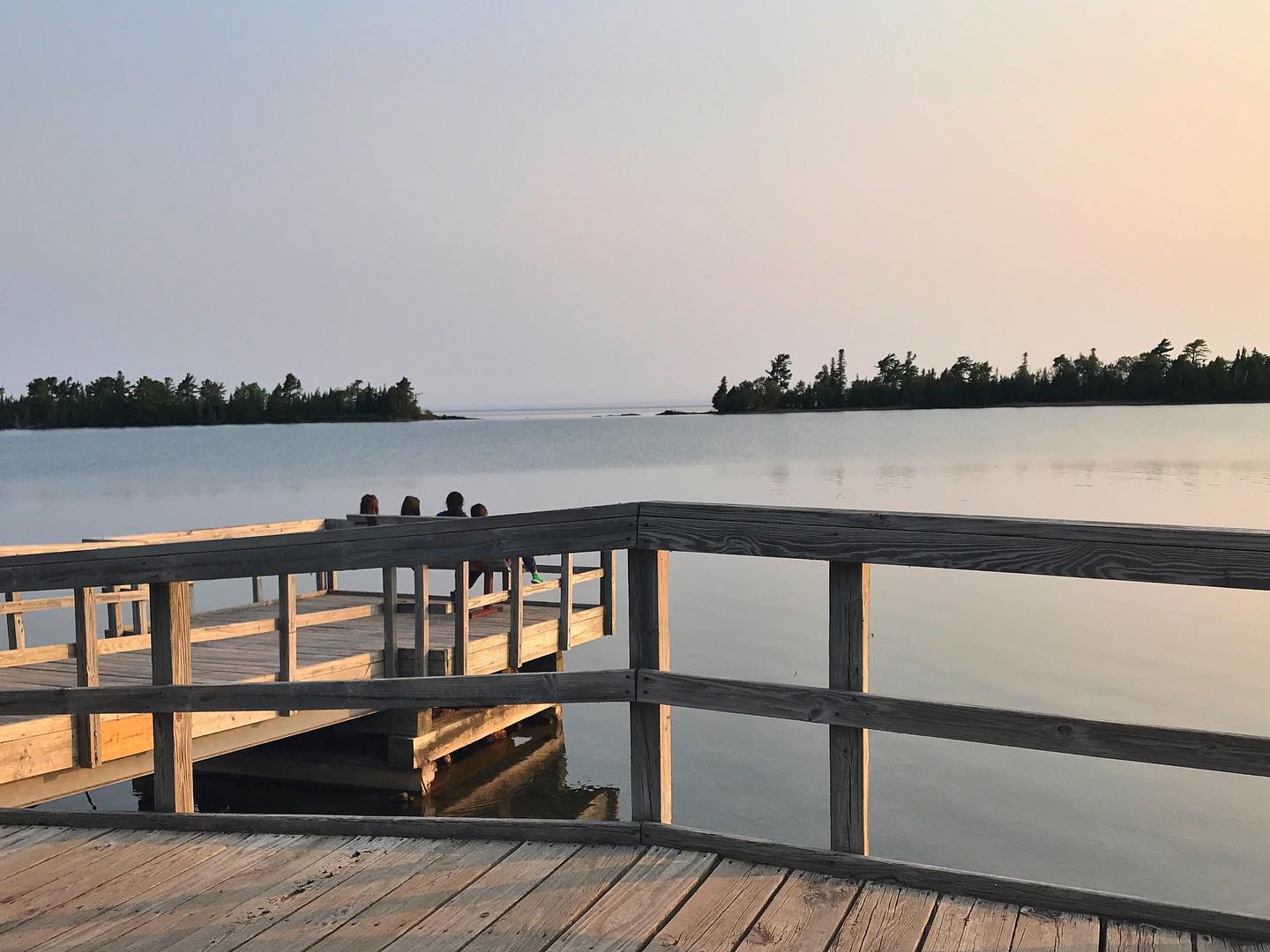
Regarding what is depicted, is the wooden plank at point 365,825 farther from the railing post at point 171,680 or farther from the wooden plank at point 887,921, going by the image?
the wooden plank at point 887,921

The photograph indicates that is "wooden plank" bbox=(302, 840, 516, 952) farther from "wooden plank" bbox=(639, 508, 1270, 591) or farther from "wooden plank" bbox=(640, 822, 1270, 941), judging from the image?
"wooden plank" bbox=(639, 508, 1270, 591)

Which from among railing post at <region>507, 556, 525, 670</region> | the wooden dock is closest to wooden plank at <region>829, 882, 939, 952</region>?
the wooden dock

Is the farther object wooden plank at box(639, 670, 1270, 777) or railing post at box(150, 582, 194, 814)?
railing post at box(150, 582, 194, 814)

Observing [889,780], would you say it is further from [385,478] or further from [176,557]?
[385,478]

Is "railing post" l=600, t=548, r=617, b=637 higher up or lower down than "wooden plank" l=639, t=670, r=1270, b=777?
lower down

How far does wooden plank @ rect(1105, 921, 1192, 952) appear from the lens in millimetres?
2547

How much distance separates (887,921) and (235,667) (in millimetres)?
7587

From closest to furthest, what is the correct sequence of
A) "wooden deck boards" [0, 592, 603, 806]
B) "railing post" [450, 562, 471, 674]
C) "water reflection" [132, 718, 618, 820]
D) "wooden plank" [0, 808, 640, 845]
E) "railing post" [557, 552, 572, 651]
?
"wooden plank" [0, 808, 640, 845], "wooden deck boards" [0, 592, 603, 806], "railing post" [450, 562, 471, 674], "water reflection" [132, 718, 618, 820], "railing post" [557, 552, 572, 651]

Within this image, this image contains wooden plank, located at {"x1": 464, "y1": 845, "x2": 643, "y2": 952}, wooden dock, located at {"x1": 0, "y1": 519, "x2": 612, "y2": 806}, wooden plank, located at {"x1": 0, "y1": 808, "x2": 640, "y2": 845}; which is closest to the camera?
wooden plank, located at {"x1": 464, "y1": 845, "x2": 643, "y2": 952}

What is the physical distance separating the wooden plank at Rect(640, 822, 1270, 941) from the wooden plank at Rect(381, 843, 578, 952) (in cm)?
31

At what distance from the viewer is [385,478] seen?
6053 centimetres

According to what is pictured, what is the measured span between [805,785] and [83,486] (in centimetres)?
5507

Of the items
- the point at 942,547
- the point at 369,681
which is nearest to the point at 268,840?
the point at 369,681

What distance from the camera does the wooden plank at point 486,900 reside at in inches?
107
